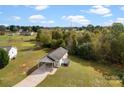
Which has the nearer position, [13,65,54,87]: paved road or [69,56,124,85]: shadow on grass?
[13,65,54,87]: paved road

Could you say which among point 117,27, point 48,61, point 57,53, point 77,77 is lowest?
point 77,77

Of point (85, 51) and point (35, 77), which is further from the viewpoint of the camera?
point (85, 51)

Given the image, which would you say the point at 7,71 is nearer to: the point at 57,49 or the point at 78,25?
the point at 57,49

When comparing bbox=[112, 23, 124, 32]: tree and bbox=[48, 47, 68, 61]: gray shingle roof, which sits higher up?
bbox=[112, 23, 124, 32]: tree

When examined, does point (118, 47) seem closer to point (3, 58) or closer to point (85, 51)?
point (85, 51)

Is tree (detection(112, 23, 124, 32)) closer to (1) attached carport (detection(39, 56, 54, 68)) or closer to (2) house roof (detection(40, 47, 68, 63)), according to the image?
(2) house roof (detection(40, 47, 68, 63))

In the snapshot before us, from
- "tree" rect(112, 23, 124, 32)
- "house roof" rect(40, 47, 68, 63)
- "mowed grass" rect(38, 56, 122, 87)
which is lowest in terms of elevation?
"mowed grass" rect(38, 56, 122, 87)

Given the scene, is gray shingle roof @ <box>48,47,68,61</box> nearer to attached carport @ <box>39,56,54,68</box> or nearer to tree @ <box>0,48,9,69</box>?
attached carport @ <box>39,56,54,68</box>

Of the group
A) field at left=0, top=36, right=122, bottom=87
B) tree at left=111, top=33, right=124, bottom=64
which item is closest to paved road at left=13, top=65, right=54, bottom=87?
field at left=0, top=36, right=122, bottom=87

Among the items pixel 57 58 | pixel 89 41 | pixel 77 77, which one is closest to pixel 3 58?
pixel 57 58
